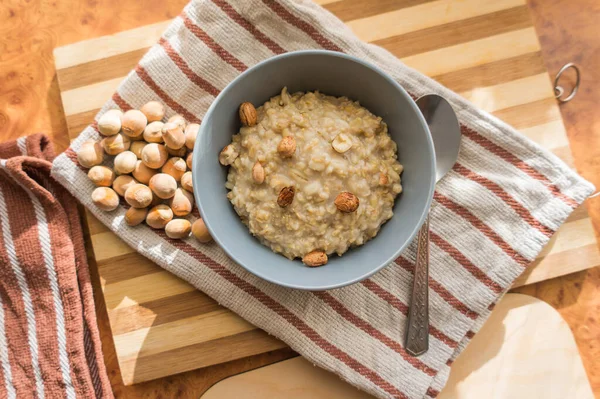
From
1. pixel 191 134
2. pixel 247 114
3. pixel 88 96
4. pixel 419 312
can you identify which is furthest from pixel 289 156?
pixel 88 96

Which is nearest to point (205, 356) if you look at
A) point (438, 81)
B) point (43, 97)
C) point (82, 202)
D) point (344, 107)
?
point (82, 202)

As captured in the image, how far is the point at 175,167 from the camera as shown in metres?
1.31

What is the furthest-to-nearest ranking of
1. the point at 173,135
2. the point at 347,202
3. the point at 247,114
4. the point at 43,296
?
the point at 43,296 → the point at 173,135 → the point at 247,114 → the point at 347,202

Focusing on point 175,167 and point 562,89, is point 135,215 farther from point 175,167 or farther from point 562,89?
point 562,89

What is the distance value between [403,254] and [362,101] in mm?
391

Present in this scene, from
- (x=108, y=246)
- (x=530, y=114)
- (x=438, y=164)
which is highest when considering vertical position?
(x=530, y=114)

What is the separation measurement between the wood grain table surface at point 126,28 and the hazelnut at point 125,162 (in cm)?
25

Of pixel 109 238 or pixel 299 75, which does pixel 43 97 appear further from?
pixel 299 75

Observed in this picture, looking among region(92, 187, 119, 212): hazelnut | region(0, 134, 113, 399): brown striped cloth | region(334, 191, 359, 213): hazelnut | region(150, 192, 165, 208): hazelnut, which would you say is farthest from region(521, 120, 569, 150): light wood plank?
region(0, 134, 113, 399): brown striped cloth

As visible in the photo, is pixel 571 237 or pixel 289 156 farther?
pixel 571 237

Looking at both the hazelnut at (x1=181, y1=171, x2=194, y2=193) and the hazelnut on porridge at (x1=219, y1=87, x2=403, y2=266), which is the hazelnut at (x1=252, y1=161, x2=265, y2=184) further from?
the hazelnut at (x1=181, y1=171, x2=194, y2=193)

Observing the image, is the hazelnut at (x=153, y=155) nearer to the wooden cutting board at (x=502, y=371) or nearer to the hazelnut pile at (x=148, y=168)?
the hazelnut pile at (x=148, y=168)

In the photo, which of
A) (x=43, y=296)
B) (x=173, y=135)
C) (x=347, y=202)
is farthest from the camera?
(x=43, y=296)

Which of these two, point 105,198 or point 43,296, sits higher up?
point 105,198
